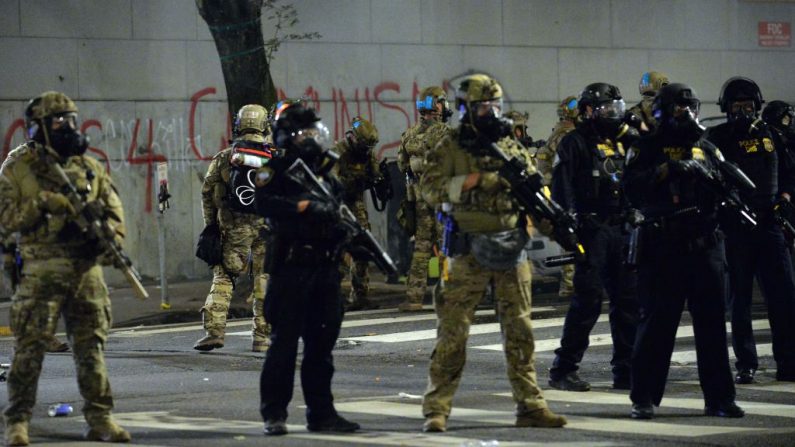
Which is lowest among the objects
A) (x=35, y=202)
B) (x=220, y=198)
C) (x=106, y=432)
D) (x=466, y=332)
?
(x=106, y=432)

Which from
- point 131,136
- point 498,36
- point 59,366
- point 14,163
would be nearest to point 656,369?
point 14,163

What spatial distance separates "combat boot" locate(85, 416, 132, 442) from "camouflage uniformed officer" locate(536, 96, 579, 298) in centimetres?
629

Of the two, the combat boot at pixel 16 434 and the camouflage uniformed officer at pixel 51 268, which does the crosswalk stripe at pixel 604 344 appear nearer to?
the camouflage uniformed officer at pixel 51 268

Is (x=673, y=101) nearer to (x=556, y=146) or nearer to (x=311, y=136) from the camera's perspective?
(x=311, y=136)

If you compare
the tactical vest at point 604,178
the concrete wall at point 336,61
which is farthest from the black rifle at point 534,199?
the concrete wall at point 336,61

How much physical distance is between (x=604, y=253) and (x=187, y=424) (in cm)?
314

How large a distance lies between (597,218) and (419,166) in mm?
5059

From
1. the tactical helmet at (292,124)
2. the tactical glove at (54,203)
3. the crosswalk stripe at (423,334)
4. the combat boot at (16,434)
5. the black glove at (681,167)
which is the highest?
the tactical helmet at (292,124)

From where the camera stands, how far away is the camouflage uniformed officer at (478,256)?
9258 mm

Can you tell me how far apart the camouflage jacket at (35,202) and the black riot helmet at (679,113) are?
132 inches

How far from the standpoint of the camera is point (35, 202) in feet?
28.9

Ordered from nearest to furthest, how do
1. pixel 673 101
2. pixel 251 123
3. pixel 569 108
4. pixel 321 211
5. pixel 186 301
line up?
1. pixel 321 211
2. pixel 673 101
3. pixel 251 123
4. pixel 569 108
5. pixel 186 301

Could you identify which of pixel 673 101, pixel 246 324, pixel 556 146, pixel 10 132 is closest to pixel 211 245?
pixel 246 324

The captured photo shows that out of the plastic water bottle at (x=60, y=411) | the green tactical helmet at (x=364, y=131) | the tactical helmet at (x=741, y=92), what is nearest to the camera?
the plastic water bottle at (x=60, y=411)
